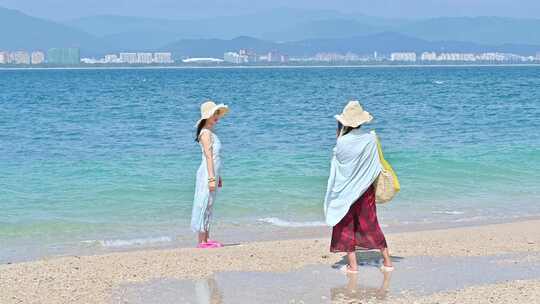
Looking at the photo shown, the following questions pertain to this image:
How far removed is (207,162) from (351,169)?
5.57ft

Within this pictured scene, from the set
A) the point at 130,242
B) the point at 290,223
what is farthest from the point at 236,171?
the point at 130,242

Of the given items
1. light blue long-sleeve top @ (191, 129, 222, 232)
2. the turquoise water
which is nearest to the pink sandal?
light blue long-sleeve top @ (191, 129, 222, 232)

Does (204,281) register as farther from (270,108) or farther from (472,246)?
(270,108)

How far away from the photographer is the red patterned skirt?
817 cm

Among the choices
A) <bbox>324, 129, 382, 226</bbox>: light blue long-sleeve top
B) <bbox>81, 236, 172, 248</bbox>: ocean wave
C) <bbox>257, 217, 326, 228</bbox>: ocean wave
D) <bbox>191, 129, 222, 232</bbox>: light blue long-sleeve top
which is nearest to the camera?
<bbox>324, 129, 382, 226</bbox>: light blue long-sleeve top

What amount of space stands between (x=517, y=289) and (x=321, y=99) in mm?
38680

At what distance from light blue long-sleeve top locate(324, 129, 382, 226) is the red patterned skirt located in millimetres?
86

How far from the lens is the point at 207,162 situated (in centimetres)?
914

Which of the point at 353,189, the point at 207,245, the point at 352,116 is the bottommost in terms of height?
the point at 207,245

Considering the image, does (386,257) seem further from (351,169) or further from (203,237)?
(203,237)

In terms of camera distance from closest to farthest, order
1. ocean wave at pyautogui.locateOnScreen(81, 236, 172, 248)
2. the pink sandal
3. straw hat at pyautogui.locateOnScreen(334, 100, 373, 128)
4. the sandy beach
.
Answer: the sandy beach
straw hat at pyautogui.locateOnScreen(334, 100, 373, 128)
the pink sandal
ocean wave at pyautogui.locateOnScreen(81, 236, 172, 248)

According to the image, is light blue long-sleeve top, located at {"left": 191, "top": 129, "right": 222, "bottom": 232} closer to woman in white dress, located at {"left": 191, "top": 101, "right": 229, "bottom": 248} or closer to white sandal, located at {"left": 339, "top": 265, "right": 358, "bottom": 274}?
woman in white dress, located at {"left": 191, "top": 101, "right": 229, "bottom": 248}

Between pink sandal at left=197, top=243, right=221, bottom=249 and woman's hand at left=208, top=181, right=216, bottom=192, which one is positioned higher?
woman's hand at left=208, top=181, right=216, bottom=192

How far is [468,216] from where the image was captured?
41.6ft
